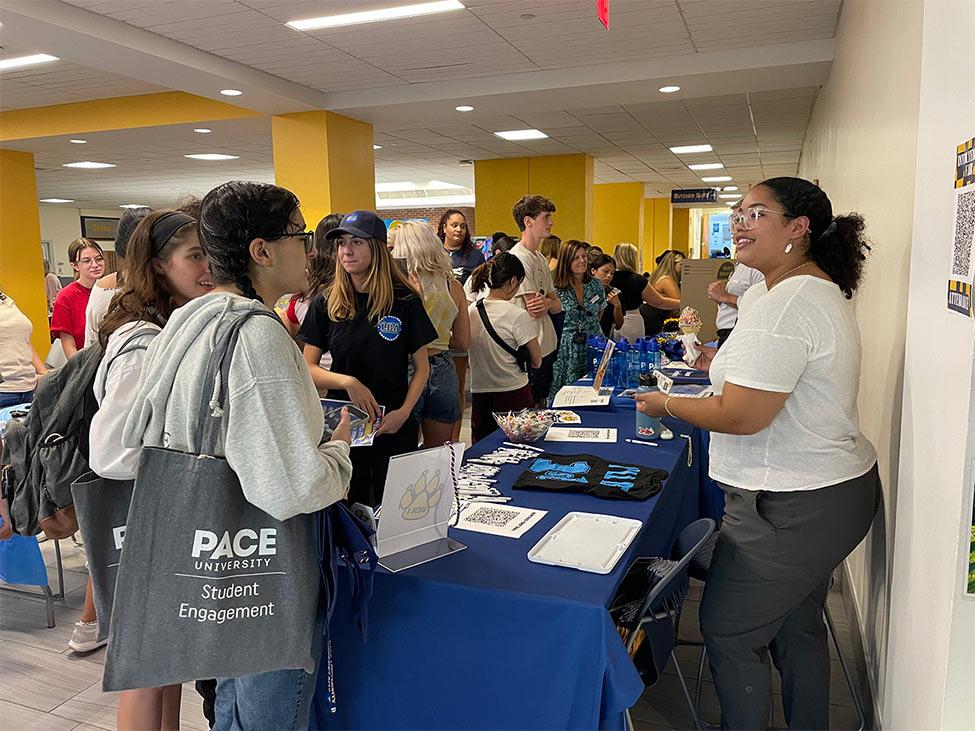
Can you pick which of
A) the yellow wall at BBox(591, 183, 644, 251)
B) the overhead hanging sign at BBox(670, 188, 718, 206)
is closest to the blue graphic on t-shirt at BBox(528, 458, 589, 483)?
the overhead hanging sign at BBox(670, 188, 718, 206)

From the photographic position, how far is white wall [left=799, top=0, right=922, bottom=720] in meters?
1.89

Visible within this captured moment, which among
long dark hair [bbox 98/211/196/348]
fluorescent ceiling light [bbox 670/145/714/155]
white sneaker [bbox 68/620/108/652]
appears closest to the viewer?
long dark hair [bbox 98/211/196/348]

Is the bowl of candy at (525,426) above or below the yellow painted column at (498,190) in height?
below

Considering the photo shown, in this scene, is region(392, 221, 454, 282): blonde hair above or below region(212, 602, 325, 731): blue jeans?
above

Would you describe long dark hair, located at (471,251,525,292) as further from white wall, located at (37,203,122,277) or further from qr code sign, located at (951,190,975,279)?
white wall, located at (37,203,122,277)

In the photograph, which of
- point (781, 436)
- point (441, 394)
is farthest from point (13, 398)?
point (781, 436)

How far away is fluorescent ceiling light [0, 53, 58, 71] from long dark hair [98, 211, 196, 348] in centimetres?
494

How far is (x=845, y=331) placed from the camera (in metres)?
1.66

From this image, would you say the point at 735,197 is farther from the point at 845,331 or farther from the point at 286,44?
the point at 845,331

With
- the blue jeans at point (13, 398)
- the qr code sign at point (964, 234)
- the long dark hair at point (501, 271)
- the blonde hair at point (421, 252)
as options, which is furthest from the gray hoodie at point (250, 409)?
the blue jeans at point (13, 398)

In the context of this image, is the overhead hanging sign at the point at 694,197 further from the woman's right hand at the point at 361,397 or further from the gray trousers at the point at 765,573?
the gray trousers at the point at 765,573

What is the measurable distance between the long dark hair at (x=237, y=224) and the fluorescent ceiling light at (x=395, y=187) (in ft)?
43.9

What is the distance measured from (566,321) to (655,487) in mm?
2681

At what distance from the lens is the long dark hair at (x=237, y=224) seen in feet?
4.57
